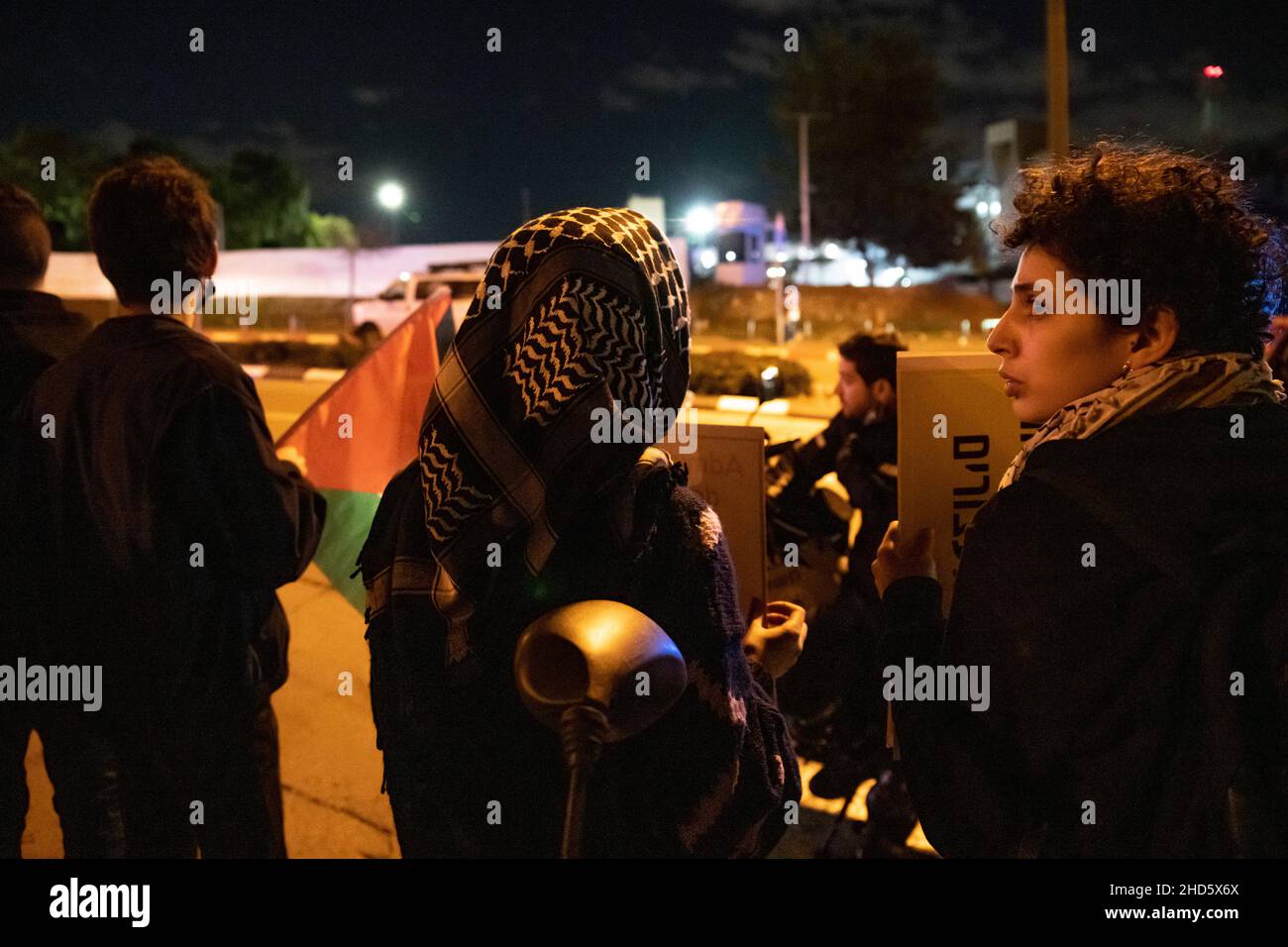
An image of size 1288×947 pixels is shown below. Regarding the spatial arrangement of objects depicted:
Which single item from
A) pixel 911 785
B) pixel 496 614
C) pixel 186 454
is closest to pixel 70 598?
pixel 186 454

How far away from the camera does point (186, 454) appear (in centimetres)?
236

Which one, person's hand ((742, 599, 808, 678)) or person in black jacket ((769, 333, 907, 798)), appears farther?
person in black jacket ((769, 333, 907, 798))

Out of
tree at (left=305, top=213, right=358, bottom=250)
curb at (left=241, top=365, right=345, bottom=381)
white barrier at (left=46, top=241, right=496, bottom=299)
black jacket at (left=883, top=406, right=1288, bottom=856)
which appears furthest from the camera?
tree at (left=305, top=213, right=358, bottom=250)

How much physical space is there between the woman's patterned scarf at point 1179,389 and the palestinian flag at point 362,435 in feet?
5.67

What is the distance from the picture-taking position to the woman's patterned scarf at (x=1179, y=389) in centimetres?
150

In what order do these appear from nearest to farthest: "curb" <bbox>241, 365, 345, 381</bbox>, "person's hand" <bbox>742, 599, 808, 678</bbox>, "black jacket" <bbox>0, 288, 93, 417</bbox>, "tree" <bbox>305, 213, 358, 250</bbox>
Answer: "person's hand" <bbox>742, 599, 808, 678</bbox>, "black jacket" <bbox>0, 288, 93, 417</bbox>, "curb" <bbox>241, 365, 345, 381</bbox>, "tree" <bbox>305, 213, 358, 250</bbox>

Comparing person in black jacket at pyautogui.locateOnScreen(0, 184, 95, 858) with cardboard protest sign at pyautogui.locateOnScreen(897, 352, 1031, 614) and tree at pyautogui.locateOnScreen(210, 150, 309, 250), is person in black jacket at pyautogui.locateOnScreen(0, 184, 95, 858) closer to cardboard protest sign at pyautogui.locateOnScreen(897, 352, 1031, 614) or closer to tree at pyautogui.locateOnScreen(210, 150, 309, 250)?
cardboard protest sign at pyautogui.locateOnScreen(897, 352, 1031, 614)

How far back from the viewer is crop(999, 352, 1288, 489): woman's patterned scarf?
4.92 feet

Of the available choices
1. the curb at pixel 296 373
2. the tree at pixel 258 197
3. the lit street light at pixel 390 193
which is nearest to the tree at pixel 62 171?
the tree at pixel 258 197

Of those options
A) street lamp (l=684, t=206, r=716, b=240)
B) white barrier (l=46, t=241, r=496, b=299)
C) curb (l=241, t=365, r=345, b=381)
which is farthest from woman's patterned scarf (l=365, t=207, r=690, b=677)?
street lamp (l=684, t=206, r=716, b=240)

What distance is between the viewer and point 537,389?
1438mm

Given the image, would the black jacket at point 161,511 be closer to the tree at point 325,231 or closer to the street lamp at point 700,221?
the street lamp at point 700,221

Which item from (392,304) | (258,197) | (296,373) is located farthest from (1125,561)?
(258,197)

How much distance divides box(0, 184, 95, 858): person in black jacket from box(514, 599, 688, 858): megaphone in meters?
1.77
